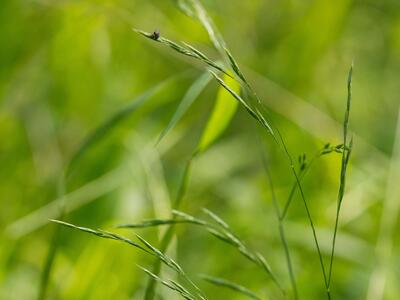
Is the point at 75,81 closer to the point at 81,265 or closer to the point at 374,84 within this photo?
the point at 81,265

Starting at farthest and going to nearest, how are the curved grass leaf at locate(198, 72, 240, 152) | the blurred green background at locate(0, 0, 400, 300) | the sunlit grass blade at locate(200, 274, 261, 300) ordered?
the blurred green background at locate(0, 0, 400, 300) < the curved grass leaf at locate(198, 72, 240, 152) < the sunlit grass blade at locate(200, 274, 261, 300)

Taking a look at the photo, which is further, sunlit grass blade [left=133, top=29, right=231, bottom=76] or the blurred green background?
the blurred green background

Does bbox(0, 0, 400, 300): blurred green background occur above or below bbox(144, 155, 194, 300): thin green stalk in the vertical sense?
above

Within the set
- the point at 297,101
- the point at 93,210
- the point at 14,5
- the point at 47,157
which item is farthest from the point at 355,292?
the point at 14,5

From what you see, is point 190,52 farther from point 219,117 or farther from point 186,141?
point 186,141

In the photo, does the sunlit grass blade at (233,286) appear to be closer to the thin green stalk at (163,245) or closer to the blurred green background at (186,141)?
the thin green stalk at (163,245)

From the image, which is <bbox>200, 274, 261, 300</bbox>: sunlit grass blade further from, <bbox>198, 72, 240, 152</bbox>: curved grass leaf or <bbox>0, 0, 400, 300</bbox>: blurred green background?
<bbox>0, 0, 400, 300</bbox>: blurred green background

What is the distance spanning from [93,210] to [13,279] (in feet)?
0.74

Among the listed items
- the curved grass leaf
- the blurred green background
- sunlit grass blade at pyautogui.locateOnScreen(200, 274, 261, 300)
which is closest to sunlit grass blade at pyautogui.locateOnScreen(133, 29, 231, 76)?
sunlit grass blade at pyautogui.locateOnScreen(200, 274, 261, 300)

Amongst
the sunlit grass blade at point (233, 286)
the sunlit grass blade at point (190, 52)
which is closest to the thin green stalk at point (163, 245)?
the sunlit grass blade at point (233, 286)

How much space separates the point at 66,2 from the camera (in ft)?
5.95

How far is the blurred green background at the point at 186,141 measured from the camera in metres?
1.43

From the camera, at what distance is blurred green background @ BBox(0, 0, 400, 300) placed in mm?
1427

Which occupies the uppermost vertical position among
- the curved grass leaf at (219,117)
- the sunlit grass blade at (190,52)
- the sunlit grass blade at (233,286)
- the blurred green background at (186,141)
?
the blurred green background at (186,141)
